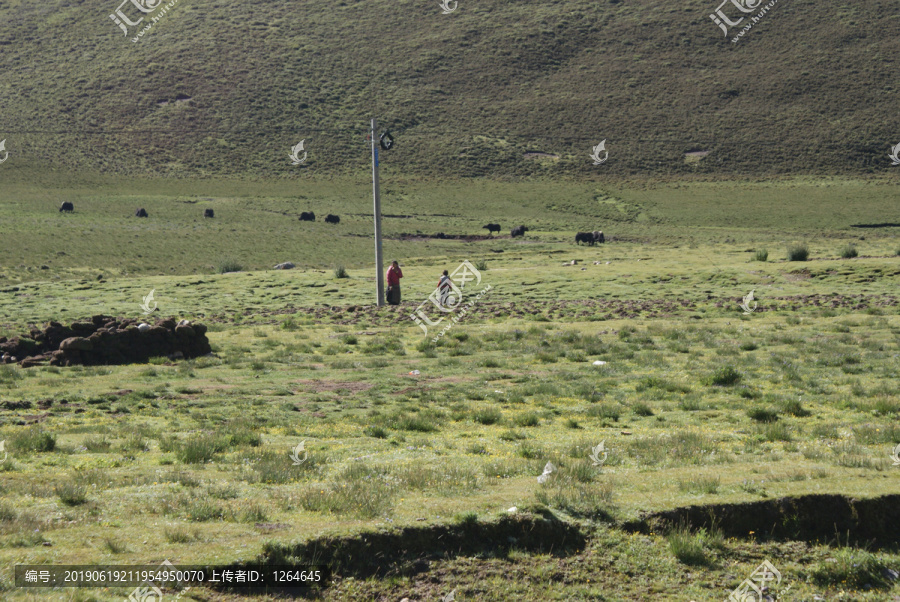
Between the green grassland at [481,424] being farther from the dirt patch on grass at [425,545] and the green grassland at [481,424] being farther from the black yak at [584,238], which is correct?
the black yak at [584,238]

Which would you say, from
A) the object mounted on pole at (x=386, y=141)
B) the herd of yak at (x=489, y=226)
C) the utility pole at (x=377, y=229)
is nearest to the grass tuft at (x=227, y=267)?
the utility pole at (x=377, y=229)

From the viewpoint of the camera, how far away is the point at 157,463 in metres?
10.3

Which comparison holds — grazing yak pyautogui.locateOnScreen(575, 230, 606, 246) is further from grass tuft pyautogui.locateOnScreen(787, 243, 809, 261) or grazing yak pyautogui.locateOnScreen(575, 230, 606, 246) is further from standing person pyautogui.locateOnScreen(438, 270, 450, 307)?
standing person pyautogui.locateOnScreen(438, 270, 450, 307)

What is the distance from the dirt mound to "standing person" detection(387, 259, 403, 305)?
1000 cm

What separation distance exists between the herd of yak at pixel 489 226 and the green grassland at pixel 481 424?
16872mm

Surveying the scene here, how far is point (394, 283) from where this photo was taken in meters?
30.3

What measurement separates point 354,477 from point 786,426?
677cm

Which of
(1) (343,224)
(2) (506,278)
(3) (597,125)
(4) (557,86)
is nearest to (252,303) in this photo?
(2) (506,278)

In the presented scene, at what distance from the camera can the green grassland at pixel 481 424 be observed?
Answer: 7.50 m

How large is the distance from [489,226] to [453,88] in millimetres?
51235

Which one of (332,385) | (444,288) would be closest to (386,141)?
(444,288)

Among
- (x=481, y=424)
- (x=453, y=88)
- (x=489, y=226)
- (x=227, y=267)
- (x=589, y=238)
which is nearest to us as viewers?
(x=481, y=424)

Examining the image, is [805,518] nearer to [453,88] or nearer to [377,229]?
[377,229]

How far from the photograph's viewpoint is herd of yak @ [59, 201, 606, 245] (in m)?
56.8
